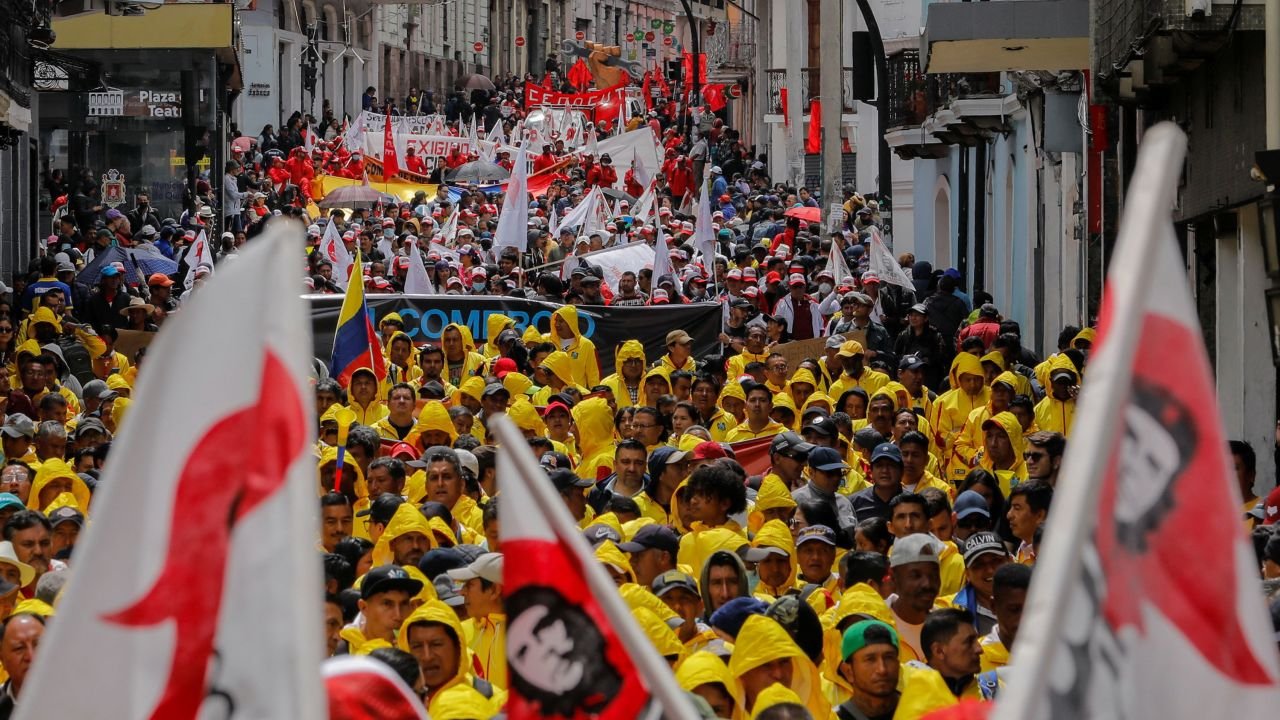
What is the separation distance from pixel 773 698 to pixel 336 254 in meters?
18.8

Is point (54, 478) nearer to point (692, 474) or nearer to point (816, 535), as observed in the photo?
point (692, 474)

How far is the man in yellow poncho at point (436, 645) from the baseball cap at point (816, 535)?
7.48 ft

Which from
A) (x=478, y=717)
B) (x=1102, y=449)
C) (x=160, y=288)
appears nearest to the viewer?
(x=1102, y=449)

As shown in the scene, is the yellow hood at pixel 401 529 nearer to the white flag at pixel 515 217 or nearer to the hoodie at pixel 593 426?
the hoodie at pixel 593 426

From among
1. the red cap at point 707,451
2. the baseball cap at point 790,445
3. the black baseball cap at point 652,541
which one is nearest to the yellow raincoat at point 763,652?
the black baseball cap at point 652,541

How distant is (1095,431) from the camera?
2.94 m

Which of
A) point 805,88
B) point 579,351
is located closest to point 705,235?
point 579,351

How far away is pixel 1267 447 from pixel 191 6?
980 inches

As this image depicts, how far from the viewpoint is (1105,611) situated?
10.3 ft

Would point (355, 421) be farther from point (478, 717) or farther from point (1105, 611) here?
point (1105, 611)

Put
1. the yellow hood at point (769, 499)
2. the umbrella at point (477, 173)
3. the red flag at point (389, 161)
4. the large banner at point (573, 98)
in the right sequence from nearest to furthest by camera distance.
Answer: the yellow hood at point (769, 499), the red flag at point (389, 161), the umbrella at point (477, 173), the large banner at point (573, 98)

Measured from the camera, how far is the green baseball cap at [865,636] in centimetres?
669

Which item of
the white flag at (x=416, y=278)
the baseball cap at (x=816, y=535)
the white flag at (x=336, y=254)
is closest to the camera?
the baseball cap at (x=816, y=535)

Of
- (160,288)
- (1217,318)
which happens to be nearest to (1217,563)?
(1217,318)
